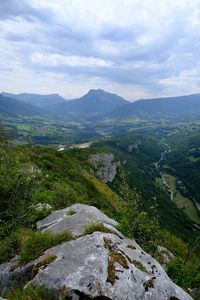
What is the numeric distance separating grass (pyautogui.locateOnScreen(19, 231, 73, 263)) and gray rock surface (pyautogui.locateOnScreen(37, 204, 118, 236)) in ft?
2.17

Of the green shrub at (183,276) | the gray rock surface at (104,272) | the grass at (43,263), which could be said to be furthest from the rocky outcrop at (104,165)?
the grass at (43,263)

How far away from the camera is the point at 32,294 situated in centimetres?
958

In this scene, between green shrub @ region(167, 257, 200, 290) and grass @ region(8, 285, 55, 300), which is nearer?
Result: grass @ region(8, 285, 55, 300)

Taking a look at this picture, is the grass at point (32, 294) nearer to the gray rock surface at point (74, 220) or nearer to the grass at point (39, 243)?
the grass at point (39, 243)

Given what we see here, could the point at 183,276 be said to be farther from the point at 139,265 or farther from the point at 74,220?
the point at 74,220

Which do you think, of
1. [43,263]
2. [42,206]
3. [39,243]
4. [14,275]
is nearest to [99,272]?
[43,263]

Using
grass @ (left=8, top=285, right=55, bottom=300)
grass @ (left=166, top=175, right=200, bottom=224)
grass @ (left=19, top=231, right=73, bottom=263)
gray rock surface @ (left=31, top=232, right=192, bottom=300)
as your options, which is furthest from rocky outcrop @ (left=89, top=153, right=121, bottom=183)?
grass @ (left=8, top=285, right=55, bottom=300)

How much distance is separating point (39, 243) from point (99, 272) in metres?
3.34

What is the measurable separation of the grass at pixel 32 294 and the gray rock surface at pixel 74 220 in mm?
3995

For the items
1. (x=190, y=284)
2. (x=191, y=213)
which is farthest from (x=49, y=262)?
(x=191, y=213)

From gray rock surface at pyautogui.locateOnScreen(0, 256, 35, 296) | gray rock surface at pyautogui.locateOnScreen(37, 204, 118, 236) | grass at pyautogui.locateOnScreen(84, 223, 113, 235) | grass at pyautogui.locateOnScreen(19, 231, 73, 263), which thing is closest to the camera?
gray rock surface at pyautogui.locateOnScreen(0, 256, 35, 296)

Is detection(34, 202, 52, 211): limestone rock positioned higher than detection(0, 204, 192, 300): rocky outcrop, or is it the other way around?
detection(0, 204, 192, 300): rocky outcrop

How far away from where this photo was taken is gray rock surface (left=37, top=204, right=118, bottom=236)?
14691 millimetres

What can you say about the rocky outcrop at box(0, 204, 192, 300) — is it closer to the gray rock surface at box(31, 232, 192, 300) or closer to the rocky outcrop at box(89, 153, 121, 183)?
the gray rock surface at box(31, 232, 192, 300)
